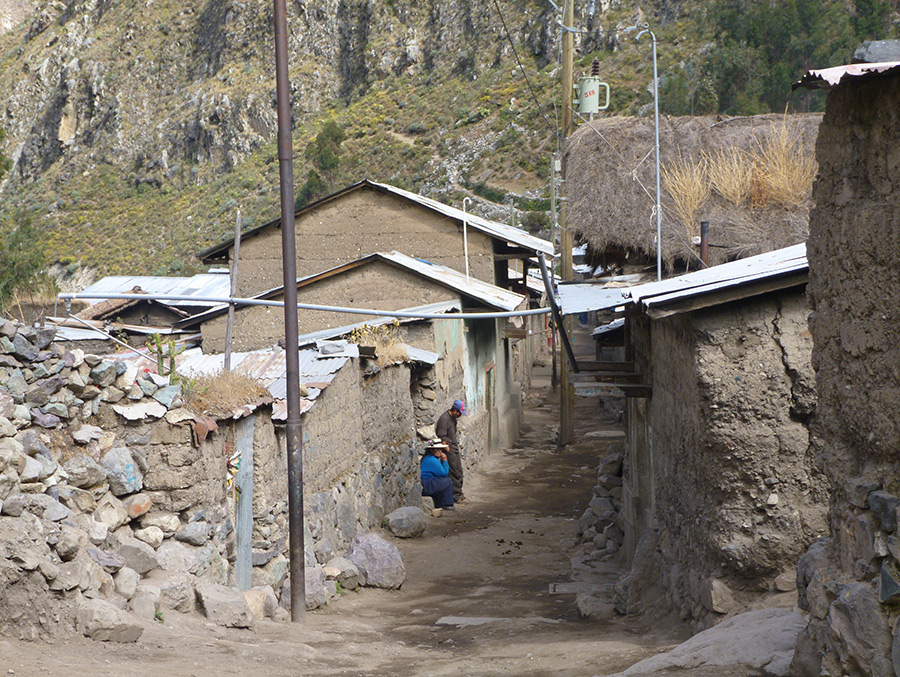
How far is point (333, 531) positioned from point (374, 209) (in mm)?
10901

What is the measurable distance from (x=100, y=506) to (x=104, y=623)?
1.29 m

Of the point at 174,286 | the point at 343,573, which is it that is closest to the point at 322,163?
the point at 174,286

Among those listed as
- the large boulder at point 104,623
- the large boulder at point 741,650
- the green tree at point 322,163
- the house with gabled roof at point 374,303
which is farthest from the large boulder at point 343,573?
the green tree at point 322,163

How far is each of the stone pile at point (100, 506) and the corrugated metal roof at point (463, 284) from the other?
365 inches

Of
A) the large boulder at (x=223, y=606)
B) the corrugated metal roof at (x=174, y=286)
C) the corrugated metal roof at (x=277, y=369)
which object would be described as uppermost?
the corrugated metal roof at (x=174, y=286)

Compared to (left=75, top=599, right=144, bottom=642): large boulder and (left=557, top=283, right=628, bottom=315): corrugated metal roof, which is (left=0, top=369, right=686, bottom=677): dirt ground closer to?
(left=75, top=599, right=144, bottom=642): large boulder

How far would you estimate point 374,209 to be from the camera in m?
19.6

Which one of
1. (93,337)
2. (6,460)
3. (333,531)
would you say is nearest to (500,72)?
(93,337)

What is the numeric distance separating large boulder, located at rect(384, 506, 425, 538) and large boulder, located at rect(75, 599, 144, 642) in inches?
259

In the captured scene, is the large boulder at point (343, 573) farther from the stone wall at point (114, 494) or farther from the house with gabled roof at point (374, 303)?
the house with gabled roof at point (374, 303)

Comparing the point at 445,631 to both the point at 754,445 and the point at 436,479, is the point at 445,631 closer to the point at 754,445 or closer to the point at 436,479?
the point at 754,445

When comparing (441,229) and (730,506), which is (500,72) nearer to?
(441,229)

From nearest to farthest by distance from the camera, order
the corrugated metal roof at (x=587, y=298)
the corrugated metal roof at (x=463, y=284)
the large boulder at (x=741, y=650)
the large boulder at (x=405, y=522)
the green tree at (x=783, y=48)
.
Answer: the large boulder at (x=741, y=650) < the corrugated metal roof at (x=587, y=298) < the large boulder at (x=405, y=522) < the corrugated metal roof at (x=463, y=284) < the green tree at (x=783, y=48)

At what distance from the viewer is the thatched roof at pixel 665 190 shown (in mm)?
9562
